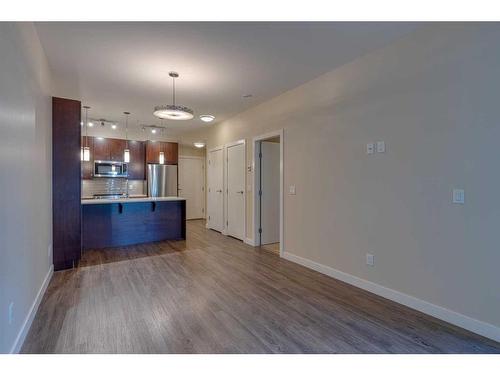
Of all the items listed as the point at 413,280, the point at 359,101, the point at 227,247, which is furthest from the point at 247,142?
the point at 413,280

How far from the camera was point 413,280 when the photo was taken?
255cm

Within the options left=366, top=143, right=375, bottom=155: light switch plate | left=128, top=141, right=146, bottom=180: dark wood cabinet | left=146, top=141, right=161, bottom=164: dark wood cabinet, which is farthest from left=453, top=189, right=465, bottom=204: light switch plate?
left=128, top=141, right=146, bottom=180: dark wood cabinet

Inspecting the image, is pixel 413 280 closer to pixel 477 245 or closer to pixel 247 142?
pixel 477 245

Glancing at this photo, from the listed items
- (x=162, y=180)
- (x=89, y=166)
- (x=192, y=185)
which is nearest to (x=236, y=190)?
(x=162, y=180)

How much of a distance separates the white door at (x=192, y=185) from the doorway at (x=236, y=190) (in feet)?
9.47

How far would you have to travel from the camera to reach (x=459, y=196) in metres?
2.22

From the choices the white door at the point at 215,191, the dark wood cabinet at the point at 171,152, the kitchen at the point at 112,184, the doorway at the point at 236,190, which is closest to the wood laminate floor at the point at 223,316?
the kitchen at the point at 112,184

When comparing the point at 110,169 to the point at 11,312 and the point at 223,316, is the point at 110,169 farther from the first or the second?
the point at 223,316

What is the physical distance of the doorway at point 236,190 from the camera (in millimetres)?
5312

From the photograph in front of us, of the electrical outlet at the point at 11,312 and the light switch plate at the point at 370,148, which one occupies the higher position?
the light switch plate at the point at 370,148

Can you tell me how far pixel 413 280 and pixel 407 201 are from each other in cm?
78

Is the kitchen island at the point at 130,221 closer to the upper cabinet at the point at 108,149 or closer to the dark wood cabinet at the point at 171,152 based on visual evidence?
the dark wood cabinet at the point at 171,152

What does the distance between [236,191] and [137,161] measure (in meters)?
3.52

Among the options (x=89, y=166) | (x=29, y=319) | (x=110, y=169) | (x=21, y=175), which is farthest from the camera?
(x=110, y=169)
